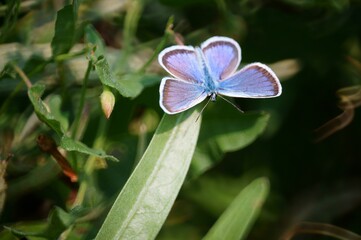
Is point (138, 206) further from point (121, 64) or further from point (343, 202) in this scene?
point (343, 202)

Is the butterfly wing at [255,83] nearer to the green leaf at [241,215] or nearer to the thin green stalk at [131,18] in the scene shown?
the green leaf at [241,215]

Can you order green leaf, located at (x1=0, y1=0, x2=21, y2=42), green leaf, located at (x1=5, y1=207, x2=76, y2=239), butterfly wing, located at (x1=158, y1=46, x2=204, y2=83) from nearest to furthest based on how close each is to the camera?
green leaf, located at (x1=5, y1=207, x2=76, y2=239) → butterfly wing, located at (x1=158, y1=46, x2=204, y2=83) → green leaf, located at (x1=0, y1=0, x2=21, y2=42)

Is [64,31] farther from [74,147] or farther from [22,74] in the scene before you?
[74,147]

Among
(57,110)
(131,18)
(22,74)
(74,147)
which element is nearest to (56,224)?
(74,147)

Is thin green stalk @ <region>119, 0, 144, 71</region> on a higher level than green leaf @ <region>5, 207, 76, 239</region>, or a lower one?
higher

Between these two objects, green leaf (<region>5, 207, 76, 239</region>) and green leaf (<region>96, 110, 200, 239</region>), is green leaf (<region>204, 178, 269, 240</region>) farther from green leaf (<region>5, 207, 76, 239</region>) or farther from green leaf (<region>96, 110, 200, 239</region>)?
green leaf (<region>5, 207, 76, 239</region>)

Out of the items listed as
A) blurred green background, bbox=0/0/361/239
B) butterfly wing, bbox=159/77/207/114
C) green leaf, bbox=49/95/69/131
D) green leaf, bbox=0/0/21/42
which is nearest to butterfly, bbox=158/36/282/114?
butterfly wing, bbox=159/77/207/114

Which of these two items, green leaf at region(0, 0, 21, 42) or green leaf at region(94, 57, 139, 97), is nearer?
green leaf at region(94, 57, 139, 97)

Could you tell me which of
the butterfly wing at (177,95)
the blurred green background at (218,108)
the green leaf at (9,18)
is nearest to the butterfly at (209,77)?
the butterfly wing at (177,95)
